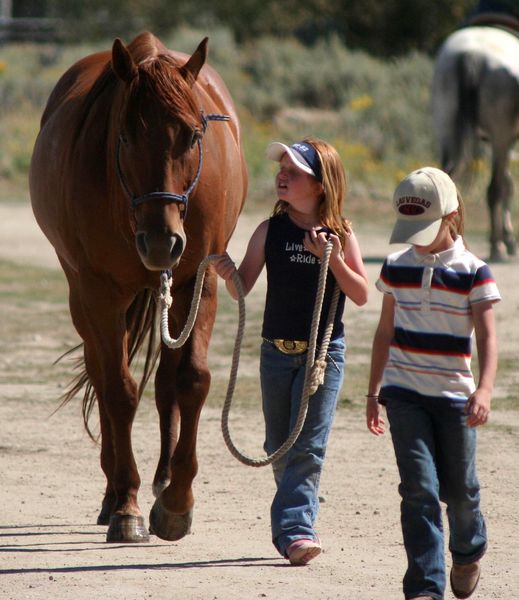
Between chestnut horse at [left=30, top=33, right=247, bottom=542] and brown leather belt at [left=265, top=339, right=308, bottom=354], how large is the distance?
49 centimetres

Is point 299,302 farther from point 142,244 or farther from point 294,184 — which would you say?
point 142,244

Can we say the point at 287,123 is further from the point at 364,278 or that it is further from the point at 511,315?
the point at 364,278

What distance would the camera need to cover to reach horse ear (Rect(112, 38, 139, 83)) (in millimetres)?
4777

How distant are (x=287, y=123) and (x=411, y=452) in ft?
69.8

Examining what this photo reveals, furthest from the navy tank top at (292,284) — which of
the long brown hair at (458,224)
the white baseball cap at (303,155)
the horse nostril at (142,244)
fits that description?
the long brown hair at (458,224)

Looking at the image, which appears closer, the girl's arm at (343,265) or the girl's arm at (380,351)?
the girl's arm at (380,351)

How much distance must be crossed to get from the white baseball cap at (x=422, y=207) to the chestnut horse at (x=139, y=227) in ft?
2.75

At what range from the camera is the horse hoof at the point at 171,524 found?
5043 millimetres

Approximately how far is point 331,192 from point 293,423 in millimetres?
820

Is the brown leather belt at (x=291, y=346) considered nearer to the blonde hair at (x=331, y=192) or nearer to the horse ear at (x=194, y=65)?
the blonde hair at (x=331, y=192)

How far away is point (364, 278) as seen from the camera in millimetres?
4668

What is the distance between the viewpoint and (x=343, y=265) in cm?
456

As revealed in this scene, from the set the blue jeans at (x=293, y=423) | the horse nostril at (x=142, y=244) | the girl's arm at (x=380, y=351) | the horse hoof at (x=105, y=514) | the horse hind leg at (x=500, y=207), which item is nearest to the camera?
the girl's arm at (x=380, y=351)

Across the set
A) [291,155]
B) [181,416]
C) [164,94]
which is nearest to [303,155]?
[291,155]
